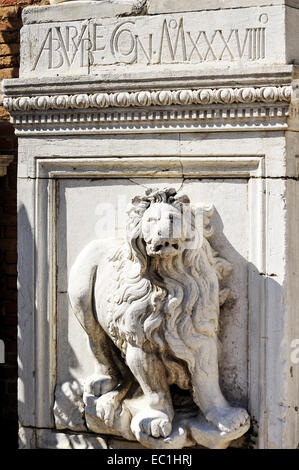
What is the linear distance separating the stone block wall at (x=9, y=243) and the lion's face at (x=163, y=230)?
2131 mm

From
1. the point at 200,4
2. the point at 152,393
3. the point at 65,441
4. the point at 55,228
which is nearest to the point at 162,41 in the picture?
the point at 200,4

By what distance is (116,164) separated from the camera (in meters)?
4.07

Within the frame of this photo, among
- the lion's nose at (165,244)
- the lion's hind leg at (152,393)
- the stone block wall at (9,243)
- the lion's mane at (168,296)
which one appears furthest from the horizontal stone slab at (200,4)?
the stone block wall at (9,243)

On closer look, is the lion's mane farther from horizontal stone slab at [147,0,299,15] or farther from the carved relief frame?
horizontal stone slab at [147,0,299,15]

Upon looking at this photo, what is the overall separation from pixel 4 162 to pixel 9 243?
0.52 m

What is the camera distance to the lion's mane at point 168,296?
3.73 meters

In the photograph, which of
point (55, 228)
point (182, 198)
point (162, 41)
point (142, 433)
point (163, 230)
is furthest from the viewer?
point (55, 228)

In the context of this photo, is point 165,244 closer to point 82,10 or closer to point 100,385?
point 100,385

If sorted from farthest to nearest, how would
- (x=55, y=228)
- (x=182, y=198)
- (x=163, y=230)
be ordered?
1. (x=55, y=228)
2. (x=182, y=198)
3. (x=163, y=230)

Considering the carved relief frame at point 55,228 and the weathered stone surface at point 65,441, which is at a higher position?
the carved relief frame at point 55,228

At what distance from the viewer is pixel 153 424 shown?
380 centimetres

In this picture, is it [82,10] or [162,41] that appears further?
[82,10]

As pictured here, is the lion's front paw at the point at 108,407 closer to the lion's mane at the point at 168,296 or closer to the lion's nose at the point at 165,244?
Result: the lion's mane at the point at 168,296

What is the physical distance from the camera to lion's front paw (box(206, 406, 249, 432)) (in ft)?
12.3
